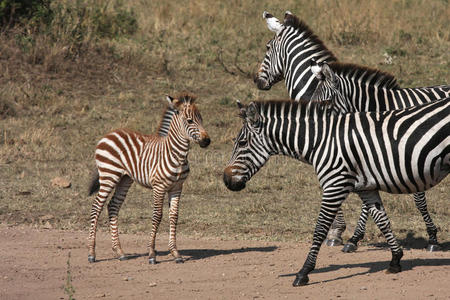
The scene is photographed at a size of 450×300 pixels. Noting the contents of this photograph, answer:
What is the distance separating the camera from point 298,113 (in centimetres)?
824

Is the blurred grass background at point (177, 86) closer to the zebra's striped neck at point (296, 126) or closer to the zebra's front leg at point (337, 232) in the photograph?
the zebra's front leg at point (337, 232)

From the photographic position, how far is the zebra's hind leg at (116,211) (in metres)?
9.23

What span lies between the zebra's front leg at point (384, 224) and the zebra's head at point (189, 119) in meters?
1.84

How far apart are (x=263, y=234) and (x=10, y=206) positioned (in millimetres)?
3761

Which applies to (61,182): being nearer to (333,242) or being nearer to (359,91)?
(333,242)

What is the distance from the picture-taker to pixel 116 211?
9.49 m

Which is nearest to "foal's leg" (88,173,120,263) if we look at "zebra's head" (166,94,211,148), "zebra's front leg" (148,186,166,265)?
"zebra's front leg" (148,186,166,265)

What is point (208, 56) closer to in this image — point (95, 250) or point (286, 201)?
point (286, 201)

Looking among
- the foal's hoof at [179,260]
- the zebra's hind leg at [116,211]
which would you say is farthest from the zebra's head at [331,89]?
the zebra's hind leg at [116,211]

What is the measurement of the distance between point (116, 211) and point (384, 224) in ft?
10.1

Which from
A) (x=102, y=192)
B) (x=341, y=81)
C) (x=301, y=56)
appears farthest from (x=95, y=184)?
(x=341, y=81)

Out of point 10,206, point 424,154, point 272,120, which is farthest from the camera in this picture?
point 10,206

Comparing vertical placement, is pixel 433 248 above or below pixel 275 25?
below

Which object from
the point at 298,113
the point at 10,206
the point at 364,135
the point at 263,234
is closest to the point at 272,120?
the point at 298,113
